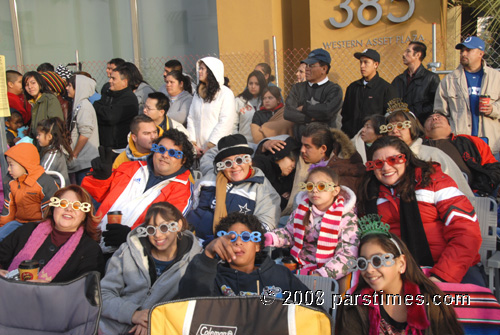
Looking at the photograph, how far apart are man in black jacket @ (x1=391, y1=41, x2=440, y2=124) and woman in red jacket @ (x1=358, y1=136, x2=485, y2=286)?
9.18 ft

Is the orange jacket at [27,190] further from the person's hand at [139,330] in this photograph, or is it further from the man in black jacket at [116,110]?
the person's hand at [139,330]

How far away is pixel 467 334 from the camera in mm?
2676

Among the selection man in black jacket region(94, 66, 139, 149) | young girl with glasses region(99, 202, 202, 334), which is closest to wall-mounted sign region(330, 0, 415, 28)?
man in black jacket region(94, 66, 139, 149)

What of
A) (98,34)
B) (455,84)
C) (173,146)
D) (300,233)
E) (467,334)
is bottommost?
(467,334)

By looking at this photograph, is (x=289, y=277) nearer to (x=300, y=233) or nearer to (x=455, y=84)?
(x=300, y=233)

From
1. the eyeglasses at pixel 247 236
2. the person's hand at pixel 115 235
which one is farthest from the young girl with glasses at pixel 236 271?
the person's hand at pixel 115 235

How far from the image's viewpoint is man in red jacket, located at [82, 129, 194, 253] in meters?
4.52

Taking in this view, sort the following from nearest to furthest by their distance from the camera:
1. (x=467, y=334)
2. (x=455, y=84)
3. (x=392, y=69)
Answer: (x=467, y=334), (x=455, y=84), (x=392, y=69)

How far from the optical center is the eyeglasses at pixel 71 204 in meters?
3.76

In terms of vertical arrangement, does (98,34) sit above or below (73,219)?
above

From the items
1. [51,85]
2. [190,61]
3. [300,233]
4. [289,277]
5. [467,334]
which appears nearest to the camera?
[467,334]

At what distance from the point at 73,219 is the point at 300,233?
175 centimetres

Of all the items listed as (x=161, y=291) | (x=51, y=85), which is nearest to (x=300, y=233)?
(x=161, y=291)

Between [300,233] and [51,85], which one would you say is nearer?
[300,233]
